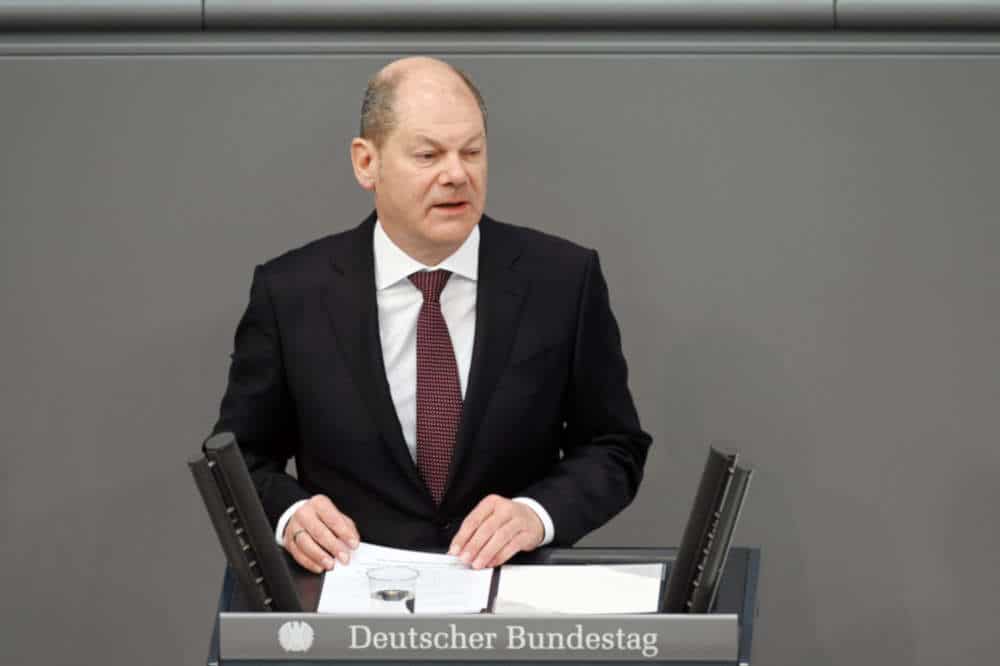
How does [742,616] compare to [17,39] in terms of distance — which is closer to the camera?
[742,616]

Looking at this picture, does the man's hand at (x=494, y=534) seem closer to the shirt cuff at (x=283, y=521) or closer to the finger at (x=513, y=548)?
the finger at (x=513, y=548)

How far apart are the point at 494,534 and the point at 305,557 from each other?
277 millimetres

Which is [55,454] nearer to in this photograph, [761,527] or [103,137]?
[103,137]

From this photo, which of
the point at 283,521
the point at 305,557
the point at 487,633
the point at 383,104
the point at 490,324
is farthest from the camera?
the point at 490,324

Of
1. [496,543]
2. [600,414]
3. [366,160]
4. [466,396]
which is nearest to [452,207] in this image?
[366,160]

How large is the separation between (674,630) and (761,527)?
1.71m

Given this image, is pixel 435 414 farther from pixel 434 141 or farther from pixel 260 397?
pixel 434 141

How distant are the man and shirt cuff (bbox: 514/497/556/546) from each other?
0.17ft

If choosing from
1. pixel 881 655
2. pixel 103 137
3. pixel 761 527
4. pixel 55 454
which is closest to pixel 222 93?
pixel 103 137

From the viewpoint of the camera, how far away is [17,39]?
13.1 ft

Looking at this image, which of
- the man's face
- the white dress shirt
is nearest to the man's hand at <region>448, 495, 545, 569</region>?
the white dress shirt

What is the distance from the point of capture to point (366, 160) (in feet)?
10.5

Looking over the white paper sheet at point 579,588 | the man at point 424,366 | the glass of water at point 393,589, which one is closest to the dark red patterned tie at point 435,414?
the man at point 424,366

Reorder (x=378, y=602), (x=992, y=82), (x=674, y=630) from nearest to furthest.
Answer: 1. (x=674, y=630)
2. (x=378, y=602)
3. (x=992, y=82)
